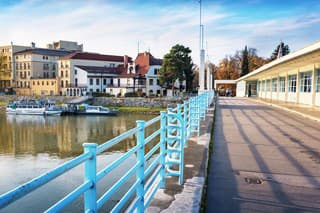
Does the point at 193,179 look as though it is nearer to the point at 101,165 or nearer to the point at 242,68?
the point at 101,165

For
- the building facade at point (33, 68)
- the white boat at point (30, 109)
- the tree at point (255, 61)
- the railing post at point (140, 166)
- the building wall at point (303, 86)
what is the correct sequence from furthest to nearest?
1. the building facade at point (33, 68)
2. the tree at point (255, 61)
3. the white boat at point (30, 109)
4. the building wall at point (303, 86)
5. the railing post at point (140, 166)

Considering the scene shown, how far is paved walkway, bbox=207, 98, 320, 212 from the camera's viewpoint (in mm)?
3660

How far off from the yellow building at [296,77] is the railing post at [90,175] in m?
11.2

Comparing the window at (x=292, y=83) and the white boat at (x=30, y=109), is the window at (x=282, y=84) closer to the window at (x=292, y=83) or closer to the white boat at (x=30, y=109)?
the window at (x=292, y=83)

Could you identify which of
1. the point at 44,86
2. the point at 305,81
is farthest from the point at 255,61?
the point at 44,86

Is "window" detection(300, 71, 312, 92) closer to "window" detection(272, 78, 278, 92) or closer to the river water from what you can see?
"window" detection(272, 78, 278, 92)

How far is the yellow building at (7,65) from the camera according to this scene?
6444cm

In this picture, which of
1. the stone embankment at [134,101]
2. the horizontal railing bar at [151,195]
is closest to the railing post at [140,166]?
the horizontal railing bar at [151,195]

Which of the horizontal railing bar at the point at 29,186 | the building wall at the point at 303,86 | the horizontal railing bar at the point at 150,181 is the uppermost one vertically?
the building wall at the point at 303,86

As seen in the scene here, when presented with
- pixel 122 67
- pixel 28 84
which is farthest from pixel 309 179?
pixel 28 84

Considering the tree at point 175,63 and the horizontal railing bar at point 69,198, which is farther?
the tree at point 175,63

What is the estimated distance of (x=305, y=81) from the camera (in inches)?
814

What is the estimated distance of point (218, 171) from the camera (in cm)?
514

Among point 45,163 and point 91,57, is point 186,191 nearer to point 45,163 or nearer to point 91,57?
point 45,163
